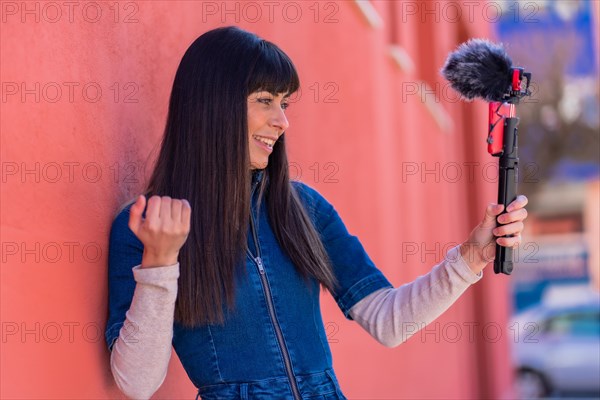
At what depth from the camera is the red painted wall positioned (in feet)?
6.57

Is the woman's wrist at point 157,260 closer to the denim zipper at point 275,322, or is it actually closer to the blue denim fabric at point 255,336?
the blue denim fabric at point 255,336

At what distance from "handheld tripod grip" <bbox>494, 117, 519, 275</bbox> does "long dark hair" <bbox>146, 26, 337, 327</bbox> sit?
48 cm

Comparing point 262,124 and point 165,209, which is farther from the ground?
point 262,124

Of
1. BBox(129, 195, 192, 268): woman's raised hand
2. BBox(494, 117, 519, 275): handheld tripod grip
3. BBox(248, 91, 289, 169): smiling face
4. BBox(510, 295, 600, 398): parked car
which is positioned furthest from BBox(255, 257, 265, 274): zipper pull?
BBox(510, 295, 600, 398): parked car

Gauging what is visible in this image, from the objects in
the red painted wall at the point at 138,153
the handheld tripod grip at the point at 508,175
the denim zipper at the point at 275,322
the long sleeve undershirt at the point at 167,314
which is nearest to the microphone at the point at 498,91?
the handheld tripod grip at the point at 508,175

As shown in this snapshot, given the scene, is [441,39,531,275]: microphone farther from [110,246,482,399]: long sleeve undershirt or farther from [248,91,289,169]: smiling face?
[248,91,289,169]: smiling face

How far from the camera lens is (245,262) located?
238 cm

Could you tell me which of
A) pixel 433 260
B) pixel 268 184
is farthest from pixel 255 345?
pixel 433 260

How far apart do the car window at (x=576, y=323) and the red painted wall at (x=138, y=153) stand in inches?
217

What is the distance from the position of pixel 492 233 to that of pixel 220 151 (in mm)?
735

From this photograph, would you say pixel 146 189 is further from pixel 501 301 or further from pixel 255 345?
pixel 501 301

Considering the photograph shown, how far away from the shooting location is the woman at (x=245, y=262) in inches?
89.5

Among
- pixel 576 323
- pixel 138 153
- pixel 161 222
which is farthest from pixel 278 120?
pixel 576 323

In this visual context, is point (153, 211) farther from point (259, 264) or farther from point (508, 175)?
point (508, 175)
